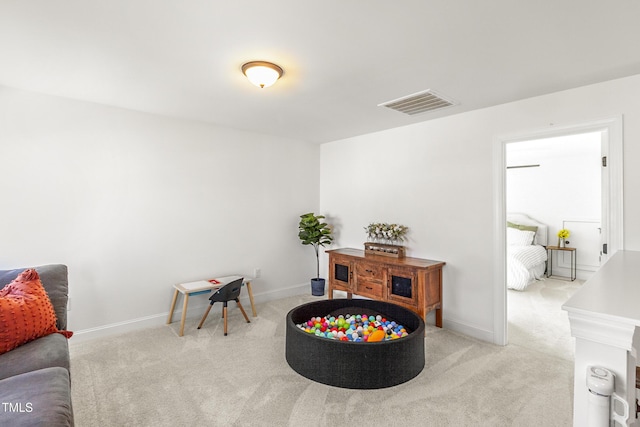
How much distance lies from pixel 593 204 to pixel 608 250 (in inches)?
160

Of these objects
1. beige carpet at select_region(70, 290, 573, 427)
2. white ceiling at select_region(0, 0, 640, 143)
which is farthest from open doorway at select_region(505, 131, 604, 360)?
white ceiling at select_region(0, 0, 640, 143)

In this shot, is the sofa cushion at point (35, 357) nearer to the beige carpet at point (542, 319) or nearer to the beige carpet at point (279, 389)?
the beige carpet at point (279, 389)

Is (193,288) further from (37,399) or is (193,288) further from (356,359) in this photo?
(37,399)

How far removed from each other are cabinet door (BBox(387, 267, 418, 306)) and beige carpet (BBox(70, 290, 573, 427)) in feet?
1.49

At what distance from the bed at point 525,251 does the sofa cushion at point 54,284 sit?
18.0 ft

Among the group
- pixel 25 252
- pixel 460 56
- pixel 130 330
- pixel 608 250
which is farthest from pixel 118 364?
pixel 608 250

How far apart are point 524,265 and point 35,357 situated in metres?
5.76

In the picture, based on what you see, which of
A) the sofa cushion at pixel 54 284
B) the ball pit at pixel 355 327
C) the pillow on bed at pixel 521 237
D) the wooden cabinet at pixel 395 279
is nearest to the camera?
the sofa cushion at pixel 54 284

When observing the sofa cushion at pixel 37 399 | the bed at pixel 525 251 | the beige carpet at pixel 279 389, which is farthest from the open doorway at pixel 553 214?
the sofa cushion at pixel 37 399

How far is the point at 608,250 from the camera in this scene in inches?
101

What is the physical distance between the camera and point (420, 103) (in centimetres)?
308

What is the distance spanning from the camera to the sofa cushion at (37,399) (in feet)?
4.04

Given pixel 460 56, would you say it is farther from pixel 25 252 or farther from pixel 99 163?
pixel 25 252

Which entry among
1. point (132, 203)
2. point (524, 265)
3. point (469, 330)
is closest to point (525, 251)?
→ point (524, 265)
